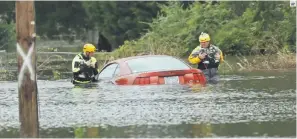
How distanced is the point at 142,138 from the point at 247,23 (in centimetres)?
2515

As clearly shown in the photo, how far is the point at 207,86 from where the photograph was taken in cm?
1703

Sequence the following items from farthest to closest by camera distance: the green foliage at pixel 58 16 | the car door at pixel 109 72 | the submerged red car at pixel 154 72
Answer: the green foliage at pixel 58 16 → the car door at pixel 109 72 → the submerged red car at pixel 154 72

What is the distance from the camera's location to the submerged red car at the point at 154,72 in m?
16.4

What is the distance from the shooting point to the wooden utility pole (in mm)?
9820

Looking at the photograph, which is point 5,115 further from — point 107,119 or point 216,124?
point 216,124

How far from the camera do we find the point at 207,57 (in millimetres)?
18031

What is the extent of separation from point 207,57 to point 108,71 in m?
2.50

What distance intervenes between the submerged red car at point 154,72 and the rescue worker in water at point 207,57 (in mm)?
811

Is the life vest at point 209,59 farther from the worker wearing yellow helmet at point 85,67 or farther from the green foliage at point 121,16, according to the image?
the green foliage at point 121,16

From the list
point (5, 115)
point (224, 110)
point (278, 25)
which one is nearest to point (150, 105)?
point (224, 110)

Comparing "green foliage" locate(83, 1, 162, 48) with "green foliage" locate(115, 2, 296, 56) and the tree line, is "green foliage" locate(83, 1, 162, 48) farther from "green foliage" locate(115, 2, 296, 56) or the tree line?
"green foliage" locate(115, 2, 296, 56)

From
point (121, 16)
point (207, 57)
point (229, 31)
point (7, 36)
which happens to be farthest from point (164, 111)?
point (7, 36)

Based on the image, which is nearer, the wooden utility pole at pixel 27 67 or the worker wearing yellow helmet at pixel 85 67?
the wooden utility pole at pixel 27 67

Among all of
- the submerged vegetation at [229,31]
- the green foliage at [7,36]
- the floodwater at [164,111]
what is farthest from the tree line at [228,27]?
the green foliage at [7,36]
